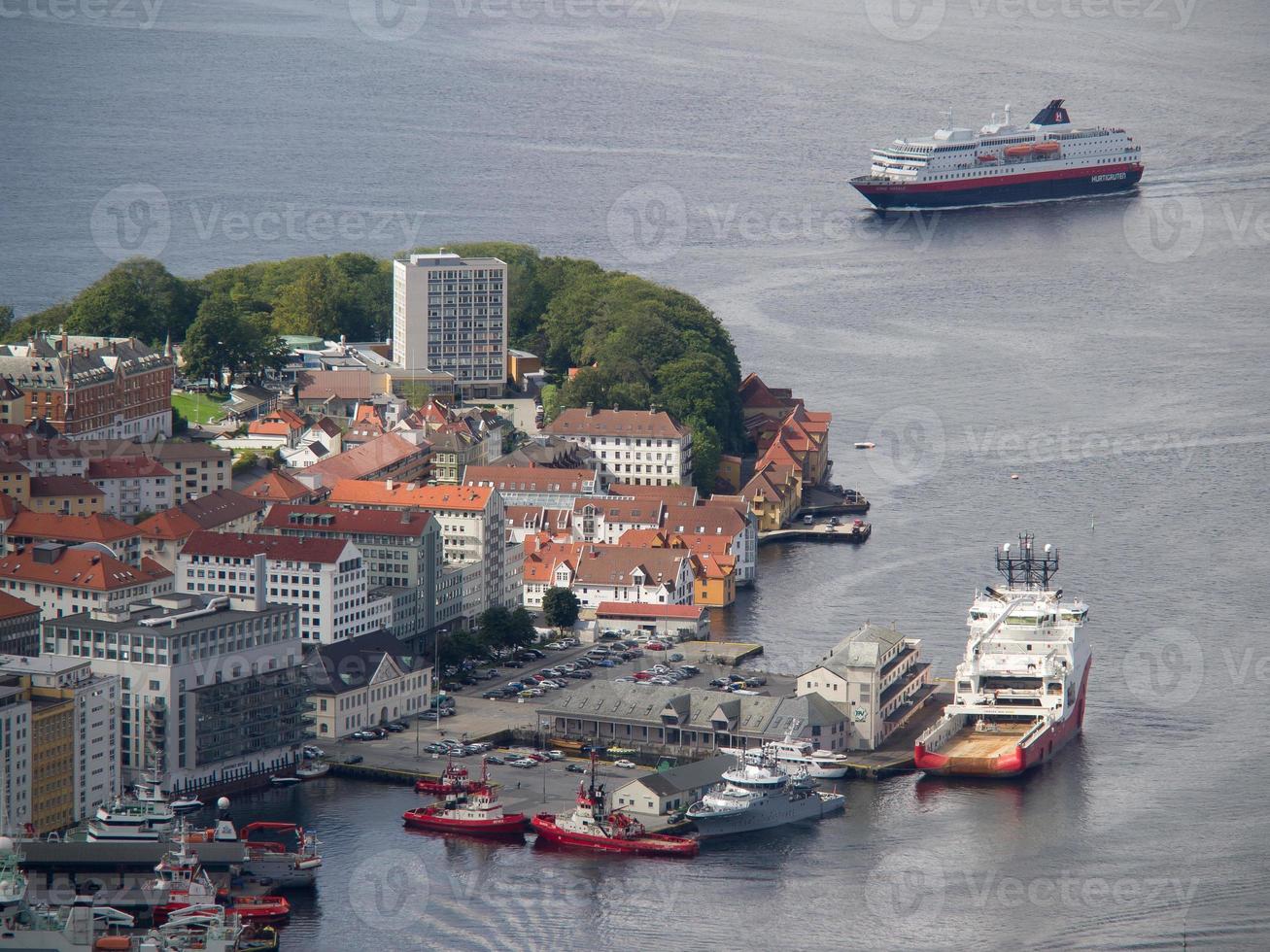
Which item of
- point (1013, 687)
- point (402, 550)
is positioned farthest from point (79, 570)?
point (1013, 687)

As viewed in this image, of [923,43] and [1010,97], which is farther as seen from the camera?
[923,43]

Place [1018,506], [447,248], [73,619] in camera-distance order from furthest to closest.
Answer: [447,248]
[1018,506]
[73,619]

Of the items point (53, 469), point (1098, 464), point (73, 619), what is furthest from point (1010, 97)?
point (73, 619)

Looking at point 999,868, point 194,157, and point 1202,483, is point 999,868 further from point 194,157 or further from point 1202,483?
point 194,157

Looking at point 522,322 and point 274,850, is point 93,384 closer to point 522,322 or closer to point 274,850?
point 522,322

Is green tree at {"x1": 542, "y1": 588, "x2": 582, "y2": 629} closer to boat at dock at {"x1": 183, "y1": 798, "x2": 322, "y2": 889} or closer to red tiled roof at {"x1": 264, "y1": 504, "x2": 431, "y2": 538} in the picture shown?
red tiled roof at {"x1": 264, "y1": 504, "x2": 431, "y2": 538}
